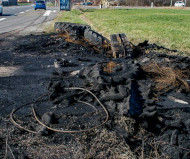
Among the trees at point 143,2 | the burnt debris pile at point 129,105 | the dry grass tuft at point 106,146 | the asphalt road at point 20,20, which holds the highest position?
the trees at point 143,2

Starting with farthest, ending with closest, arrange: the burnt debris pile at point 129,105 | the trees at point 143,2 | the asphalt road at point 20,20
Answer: the trees at point 143,2 → the asphalt road at point 20,20 → the burnt debris pile at point 129,105

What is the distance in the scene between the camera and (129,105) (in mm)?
3877

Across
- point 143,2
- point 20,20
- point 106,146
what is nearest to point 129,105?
point 106,146

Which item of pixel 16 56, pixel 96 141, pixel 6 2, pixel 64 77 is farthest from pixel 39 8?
pixel 96 141

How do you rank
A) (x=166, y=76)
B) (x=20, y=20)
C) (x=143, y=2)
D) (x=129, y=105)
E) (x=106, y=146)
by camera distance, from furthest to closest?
1. (x=143, y=2)
2. (x=20, y=20)
3. (x=166, y=76)
4. (x=129, y=105)
5. (x=106, y=146)

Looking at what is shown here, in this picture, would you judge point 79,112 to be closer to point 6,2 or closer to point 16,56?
point 16,56

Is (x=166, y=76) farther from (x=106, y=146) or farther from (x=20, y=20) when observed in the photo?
→ (x=20, y=20)

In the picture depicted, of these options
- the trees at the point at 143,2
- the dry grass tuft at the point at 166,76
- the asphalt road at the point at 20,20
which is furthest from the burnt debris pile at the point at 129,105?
the trees at the point at 143,2

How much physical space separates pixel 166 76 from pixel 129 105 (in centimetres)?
176

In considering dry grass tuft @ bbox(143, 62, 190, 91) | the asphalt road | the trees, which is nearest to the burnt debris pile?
dry grass tuft @ bbox(143, 62, 190, 91)

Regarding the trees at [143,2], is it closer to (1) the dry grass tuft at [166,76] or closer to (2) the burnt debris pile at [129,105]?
(2) the burnt debris pile at [129,105]

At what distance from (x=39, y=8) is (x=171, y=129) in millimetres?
40721

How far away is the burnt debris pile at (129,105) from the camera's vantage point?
3.36 m

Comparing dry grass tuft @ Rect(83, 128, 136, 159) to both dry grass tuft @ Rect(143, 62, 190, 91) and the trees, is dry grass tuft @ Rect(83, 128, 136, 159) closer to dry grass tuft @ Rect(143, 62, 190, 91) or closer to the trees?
dry grass tuft @ Rect(143, 62, 190, 91)
